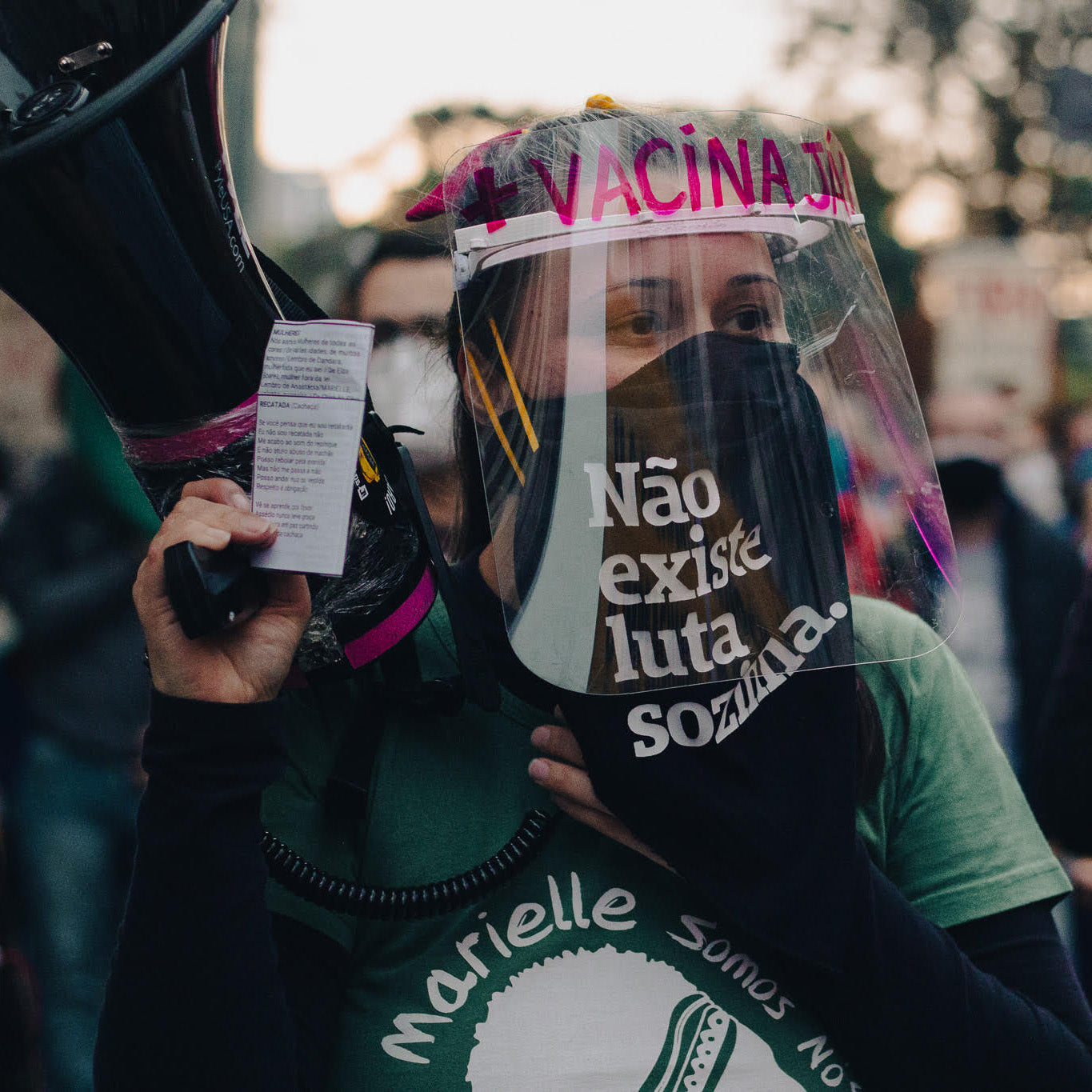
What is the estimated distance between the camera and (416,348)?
7.25 ft

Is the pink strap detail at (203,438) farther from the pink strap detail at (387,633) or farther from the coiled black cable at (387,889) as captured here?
the coiled black cable at (387,889)

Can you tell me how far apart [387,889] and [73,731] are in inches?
92.5

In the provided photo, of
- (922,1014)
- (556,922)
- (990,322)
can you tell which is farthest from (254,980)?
(990,322)

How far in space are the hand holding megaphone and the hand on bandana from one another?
29 centimetres

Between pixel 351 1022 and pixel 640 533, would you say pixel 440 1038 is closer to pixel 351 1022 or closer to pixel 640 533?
pixel 351 1022

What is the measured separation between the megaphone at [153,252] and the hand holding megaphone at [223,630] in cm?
7

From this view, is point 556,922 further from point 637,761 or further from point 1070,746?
point 1070,746

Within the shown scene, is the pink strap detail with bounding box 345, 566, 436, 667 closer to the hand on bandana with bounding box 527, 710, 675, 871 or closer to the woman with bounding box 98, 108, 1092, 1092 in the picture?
the woman with bounding box 98, 108, 1092, 1092

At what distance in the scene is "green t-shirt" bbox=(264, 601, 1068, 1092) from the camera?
120 centimetres

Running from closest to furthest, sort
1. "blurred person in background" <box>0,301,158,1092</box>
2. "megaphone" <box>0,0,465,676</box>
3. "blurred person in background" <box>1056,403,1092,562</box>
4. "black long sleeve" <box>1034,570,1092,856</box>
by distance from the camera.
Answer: "megaphone" <box>0,0,465,676</box> < "black long sleeve" <box>1034,570,1092,856</box> < "blurred person in background" <box>0,301,158,1092</box> < "blurred person in background" <box>1056,403,1092,562</box>

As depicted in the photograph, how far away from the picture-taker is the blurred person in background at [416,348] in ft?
5.65

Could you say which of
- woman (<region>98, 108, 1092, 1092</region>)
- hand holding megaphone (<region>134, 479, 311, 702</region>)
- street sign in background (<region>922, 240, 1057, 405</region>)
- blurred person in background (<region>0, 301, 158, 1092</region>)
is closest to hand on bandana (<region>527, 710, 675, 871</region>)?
woman (<region>98, 108, 1092, 1092</region>)

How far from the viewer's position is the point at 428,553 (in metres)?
1.33

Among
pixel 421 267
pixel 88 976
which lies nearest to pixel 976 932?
pixel 421 267
